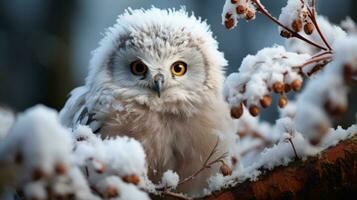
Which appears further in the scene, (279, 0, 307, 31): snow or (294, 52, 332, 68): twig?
(279, 0, 307, 31): snow

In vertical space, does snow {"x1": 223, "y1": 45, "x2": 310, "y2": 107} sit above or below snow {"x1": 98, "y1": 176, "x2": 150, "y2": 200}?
above

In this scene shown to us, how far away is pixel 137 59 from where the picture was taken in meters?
3.60

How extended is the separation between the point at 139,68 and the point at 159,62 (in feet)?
0.43

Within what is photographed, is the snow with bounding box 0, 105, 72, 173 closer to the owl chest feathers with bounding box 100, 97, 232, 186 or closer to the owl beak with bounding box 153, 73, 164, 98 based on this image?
the owl chest feathers with bounding box 100, 97, 232, 186

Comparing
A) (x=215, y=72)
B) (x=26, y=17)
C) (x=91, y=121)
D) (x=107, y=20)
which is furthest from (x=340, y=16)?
(x=91, y=121)

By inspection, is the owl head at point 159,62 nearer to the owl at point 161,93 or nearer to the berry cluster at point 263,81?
the owl at point 161,93

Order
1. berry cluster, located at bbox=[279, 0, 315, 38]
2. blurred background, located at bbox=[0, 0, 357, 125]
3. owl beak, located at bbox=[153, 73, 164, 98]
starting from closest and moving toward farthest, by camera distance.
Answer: berry cluster, located at bbox=[279, 0, 315, 38], owl beak, located at bbox=[153, 73, 164, 98], blurred background, located at bbox=[0, 0, 357, 125]

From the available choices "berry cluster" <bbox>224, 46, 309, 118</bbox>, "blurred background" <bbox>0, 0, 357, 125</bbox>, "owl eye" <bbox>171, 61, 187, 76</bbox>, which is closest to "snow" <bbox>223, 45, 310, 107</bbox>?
"berry cluster" <bbox>224, 46, 309, 118</bbox>

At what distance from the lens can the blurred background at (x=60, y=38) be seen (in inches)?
363

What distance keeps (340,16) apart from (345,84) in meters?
10.1

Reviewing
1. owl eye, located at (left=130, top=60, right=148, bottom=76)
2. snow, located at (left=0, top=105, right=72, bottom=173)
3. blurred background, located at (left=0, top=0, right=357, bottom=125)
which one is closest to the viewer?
snow, located at (left=0, top=105, right=72, bottom=173)

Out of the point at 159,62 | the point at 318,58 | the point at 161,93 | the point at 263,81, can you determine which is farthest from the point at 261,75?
the point at 159,62

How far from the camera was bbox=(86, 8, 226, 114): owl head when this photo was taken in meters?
3.47

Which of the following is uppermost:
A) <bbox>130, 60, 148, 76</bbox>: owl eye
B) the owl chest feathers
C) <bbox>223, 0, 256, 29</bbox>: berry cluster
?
<bbox>223, 0, 256, 29</bbox>: berry cluster
